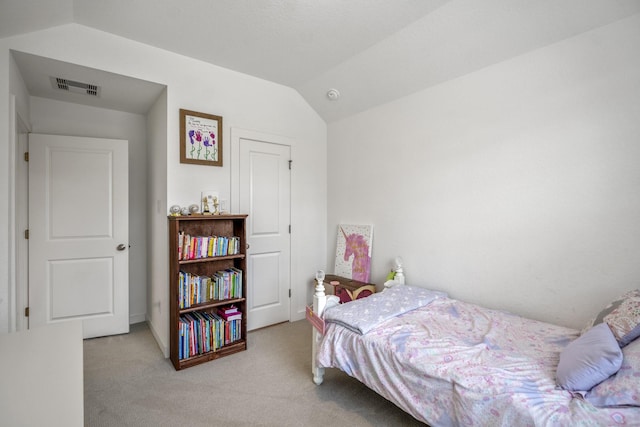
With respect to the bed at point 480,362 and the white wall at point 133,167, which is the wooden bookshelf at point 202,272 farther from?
the white wall at point 133,167

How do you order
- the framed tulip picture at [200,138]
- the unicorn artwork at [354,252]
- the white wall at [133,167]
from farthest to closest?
the unicorn artwork at [354,252], the white wall at [133,167], the framed tulip picture at [200,138]

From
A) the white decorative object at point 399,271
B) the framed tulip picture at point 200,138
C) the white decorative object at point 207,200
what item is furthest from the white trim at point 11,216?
the white decorative object at point 399,271

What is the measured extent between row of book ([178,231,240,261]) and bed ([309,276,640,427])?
3.36ft

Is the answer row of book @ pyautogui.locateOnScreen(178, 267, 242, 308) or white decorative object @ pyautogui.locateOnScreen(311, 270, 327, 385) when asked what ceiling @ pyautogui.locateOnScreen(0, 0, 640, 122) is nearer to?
row of book @ pyautogui.locateOnScreen(178, 267, 242, 308)

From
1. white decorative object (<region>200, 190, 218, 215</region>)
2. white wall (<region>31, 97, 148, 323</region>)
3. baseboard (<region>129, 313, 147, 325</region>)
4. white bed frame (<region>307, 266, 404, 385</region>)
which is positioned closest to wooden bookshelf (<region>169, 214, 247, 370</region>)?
white decorative object (<region>200, 190, 218, 215</region>)

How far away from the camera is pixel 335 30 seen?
2.34 meters

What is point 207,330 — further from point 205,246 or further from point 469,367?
point 469,367

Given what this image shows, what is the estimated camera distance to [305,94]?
3465 millimetres

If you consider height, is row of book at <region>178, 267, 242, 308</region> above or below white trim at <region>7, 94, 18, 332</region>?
below

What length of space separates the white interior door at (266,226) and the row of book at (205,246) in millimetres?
381

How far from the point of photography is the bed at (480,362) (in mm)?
1166

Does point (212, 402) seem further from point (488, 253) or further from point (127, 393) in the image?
point (488, 253)

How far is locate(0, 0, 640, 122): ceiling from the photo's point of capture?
191cm

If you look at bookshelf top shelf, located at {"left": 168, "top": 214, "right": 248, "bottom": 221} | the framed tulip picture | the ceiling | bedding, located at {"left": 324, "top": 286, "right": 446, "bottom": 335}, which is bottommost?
bedding, located at {"left": 324, "top": 286, "right": 446, "bottom": 335}
